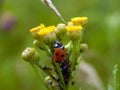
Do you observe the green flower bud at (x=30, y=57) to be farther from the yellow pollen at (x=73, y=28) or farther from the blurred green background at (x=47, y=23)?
the blurred green background at (x=47, y=23)

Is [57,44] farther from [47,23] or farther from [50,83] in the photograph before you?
[47,23]

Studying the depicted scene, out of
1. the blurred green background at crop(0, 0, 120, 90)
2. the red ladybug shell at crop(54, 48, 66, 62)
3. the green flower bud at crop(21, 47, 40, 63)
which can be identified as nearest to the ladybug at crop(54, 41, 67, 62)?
the red ladybug shell at crop(54, 48, 66, 62)

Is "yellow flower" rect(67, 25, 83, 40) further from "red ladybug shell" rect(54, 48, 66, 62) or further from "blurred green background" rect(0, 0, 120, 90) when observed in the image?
"blurred green background" rect(0, 0, 120, 90)

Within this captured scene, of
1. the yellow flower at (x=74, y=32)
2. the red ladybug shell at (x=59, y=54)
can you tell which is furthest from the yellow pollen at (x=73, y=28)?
the red ladybug shell at (x=59, y=54)

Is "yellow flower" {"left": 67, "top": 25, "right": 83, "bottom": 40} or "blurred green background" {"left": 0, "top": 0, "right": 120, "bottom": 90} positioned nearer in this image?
"yellow flower" {"left": 67, "top": 25, "right": 83, "bottom": 40}

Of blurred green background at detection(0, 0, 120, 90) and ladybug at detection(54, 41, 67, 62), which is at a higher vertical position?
blurred green background at detection(0, 0, 120, 90)

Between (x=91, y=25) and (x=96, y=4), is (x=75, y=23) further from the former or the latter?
(x=96, y=4)
